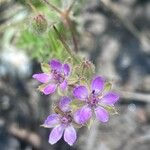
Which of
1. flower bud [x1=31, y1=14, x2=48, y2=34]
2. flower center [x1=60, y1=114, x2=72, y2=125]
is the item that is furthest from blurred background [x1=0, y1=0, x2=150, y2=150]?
flower center [x1=60, y1=114, x2=72, y2=125]

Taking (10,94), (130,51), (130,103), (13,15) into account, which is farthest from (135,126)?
(13,15)

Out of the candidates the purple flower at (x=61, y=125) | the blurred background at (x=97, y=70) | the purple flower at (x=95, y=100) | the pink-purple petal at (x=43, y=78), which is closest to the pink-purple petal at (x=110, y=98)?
the purple flower at (x=95, y=100)

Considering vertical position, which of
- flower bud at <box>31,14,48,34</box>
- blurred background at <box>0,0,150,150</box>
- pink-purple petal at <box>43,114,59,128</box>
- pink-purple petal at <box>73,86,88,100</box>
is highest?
blurred background at <box>0,0,150,150</box>

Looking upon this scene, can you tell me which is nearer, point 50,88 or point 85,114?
point 85,114

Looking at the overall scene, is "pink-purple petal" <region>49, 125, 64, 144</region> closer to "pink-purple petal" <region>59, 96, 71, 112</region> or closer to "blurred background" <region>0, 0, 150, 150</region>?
"pink-purple petal" <region>59, 96, 71, 112</region>

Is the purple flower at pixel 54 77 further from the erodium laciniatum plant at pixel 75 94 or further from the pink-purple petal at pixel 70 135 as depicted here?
the pink-purple petal at pixel 70 135

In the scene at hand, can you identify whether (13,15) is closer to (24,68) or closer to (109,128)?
(24,68)

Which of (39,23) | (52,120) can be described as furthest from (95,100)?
(39,23)

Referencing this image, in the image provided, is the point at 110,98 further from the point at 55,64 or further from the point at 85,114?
the point at 55,64
